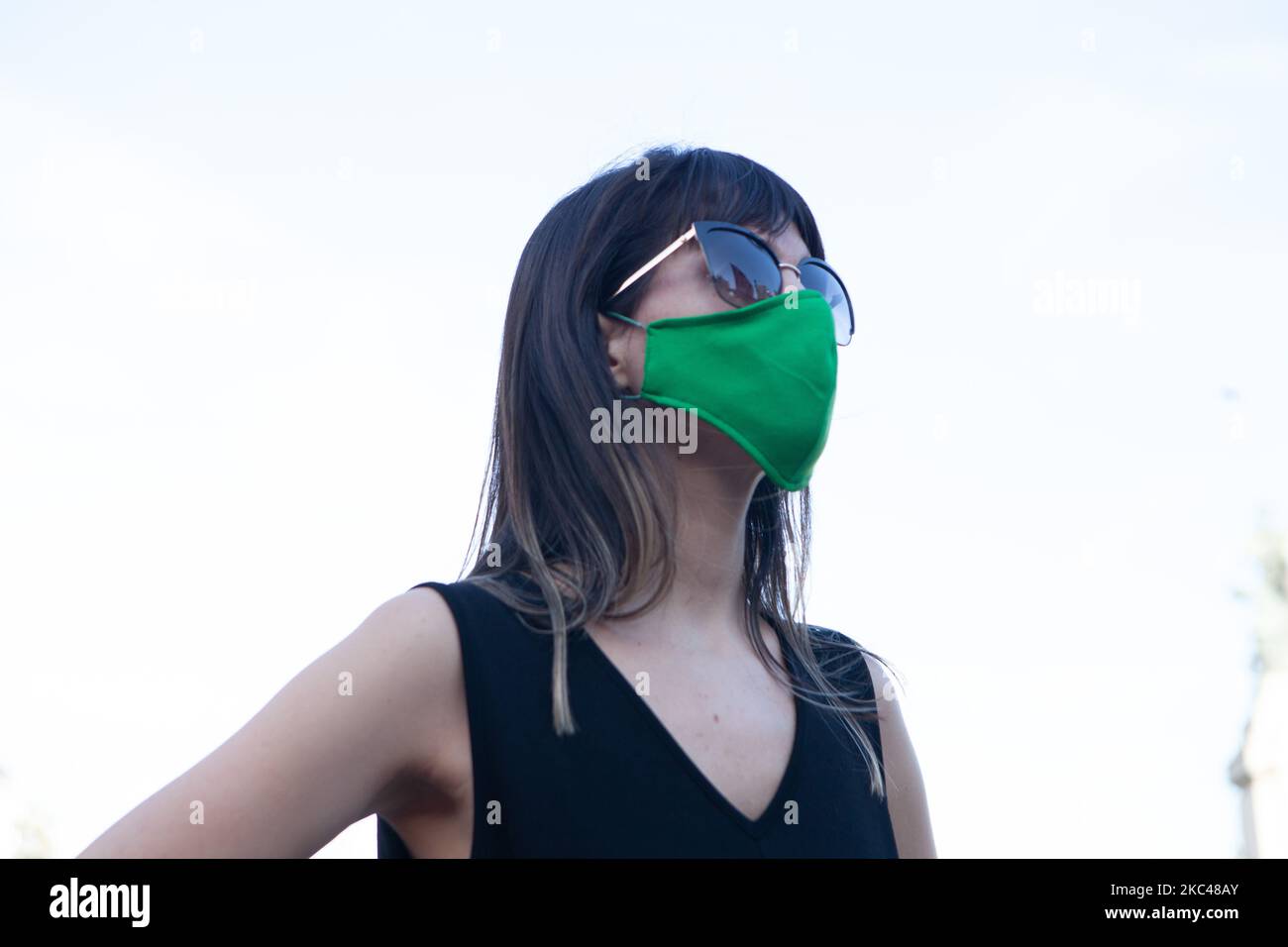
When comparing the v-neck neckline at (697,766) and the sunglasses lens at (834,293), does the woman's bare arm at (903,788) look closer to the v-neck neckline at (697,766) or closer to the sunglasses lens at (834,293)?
the v-neck neckline at (697,766)

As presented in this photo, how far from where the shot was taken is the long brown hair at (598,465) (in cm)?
265

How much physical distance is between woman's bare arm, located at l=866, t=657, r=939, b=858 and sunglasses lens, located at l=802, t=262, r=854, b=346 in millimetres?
912

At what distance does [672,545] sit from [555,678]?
50 centimetres

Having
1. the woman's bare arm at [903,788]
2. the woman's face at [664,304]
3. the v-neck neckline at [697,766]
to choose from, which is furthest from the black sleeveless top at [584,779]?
the woman's face at [664,304]

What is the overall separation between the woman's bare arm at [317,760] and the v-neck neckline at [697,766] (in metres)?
0.33

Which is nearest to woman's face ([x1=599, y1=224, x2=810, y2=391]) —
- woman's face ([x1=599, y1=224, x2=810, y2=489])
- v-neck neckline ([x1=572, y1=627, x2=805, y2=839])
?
woman's face ([x1=599, y1=224, x2=810, y2=489])

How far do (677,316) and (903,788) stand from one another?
125 cm

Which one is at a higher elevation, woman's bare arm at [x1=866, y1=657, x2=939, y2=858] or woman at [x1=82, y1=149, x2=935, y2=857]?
woman at [x1=82, y1=149, x2=935, y2=857]

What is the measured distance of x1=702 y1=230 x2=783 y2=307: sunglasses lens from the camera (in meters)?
2.96

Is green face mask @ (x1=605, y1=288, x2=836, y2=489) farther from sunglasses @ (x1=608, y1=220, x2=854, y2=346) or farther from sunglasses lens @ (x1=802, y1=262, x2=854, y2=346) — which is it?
sunglasses lens @ (x1=802, y1=262, x2=854, y2=346)

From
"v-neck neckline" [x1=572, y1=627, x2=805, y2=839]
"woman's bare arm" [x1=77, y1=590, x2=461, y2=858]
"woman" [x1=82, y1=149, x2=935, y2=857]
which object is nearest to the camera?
"woman's bare arm" [x1=77, y1=590, x2=461, y2=858]

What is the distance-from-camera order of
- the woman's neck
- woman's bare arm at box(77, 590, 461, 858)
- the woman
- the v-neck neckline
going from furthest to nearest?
the woman's neck < the v-neck neckline < the woman < woman's bare arm at box(77, 590, 461, 858)
